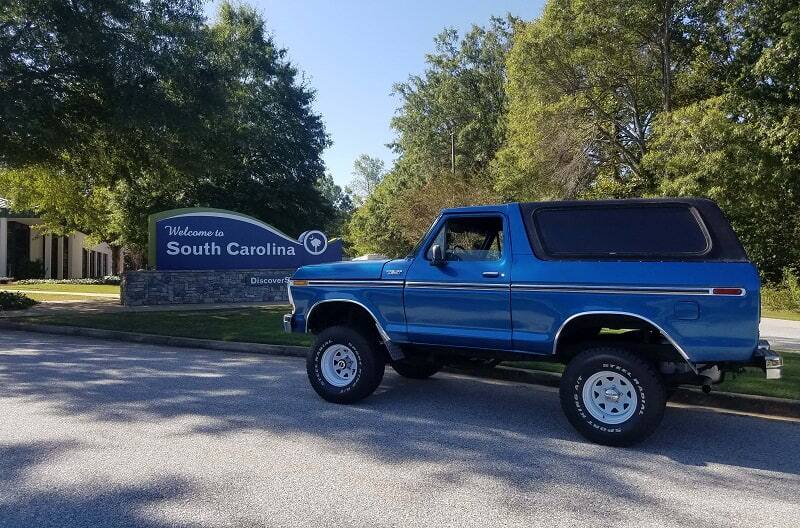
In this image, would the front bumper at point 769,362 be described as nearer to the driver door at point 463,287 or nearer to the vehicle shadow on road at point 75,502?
the driver door at point 463,287

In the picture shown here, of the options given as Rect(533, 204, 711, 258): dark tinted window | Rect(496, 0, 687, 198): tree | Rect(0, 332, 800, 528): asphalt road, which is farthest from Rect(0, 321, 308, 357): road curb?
Rect(496, 0, 687, 198): tree

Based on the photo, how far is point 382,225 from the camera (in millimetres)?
63656

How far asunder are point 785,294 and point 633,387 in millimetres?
23134

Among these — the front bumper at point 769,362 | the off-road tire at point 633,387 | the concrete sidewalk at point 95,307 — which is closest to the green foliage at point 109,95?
the concrete sidewalk at point 95,307

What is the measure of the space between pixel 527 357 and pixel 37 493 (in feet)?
13.6

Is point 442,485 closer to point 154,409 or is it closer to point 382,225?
point 154,409

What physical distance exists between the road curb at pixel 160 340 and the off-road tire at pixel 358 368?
341 cm

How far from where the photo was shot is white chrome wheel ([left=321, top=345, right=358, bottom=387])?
6851 mm

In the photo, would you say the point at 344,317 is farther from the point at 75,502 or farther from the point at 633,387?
the point at 75,502

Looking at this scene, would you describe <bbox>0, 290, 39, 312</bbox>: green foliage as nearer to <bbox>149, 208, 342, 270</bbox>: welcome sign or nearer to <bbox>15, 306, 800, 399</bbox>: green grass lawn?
<bbox>15, 306, 800, 399</bbox>: green grass lawn

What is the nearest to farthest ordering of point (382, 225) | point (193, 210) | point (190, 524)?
1. point (190, 524)
2. point (193, 210)
3. point (382, 225)

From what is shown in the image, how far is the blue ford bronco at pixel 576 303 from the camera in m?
5.13

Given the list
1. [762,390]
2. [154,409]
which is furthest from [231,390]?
[762,390]

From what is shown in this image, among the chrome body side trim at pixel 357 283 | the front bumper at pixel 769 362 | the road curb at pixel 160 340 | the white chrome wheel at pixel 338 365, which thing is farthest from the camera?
the road curb at pixel 160 340
